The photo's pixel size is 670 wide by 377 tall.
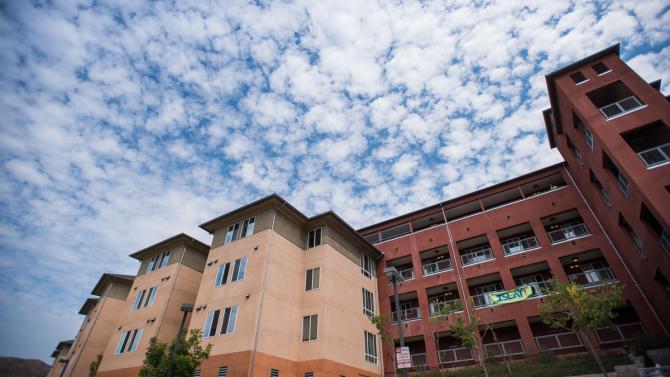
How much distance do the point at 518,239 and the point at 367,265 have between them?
1401 cm

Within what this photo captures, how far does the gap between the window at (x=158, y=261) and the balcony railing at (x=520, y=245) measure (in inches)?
1198

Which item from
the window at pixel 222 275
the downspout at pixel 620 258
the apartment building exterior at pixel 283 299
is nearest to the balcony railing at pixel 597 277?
the downspout at pixel 620 258

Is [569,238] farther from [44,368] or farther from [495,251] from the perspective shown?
[44,368]

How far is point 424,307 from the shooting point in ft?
93.0

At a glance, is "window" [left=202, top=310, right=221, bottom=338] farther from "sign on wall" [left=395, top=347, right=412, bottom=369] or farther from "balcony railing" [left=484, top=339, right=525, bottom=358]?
"balcony railing" [left=484, top=339, right=525, bottom=358]

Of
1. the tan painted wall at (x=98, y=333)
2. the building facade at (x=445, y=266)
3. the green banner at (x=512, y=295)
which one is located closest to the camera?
the building facade at (x=445, y=266)

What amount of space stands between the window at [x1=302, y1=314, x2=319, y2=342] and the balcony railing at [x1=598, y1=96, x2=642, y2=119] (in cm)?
2257

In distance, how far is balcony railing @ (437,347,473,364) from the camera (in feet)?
84.0

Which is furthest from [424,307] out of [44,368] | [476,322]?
[44,368]

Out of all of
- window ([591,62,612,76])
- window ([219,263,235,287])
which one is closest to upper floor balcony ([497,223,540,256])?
window ([591,62,612,76])

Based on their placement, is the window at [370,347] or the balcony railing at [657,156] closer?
the balcony railing at [657,156]

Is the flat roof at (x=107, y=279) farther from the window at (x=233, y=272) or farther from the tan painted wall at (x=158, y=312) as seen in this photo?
the window at (x=233, y=272)

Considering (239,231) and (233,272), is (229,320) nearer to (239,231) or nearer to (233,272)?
(233,272)

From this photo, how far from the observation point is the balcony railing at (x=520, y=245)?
26.9 meters
